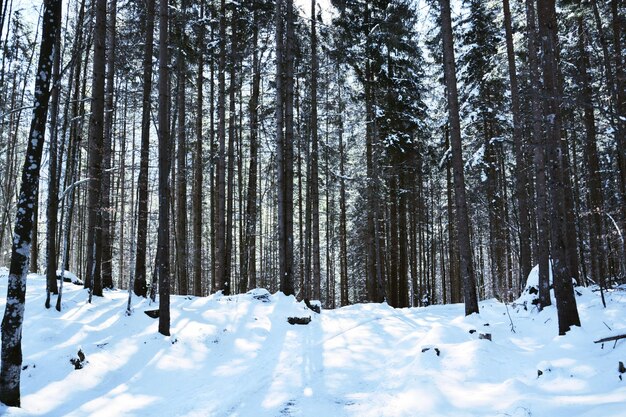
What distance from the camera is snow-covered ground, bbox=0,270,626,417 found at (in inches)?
213

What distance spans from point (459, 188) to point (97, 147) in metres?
10.2

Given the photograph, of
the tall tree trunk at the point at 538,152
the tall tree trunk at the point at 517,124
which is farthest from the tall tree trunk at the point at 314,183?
the tall tree trunk at the point at 538,152

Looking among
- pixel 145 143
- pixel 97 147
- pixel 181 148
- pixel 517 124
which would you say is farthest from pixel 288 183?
pixel 517 124

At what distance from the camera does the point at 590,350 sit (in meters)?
6.61

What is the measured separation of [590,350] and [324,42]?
53.9ft

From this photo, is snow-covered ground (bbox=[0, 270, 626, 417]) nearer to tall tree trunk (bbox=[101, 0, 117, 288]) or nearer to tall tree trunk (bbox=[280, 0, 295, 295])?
tall tree trunk (bbox=[101, 0, 117, 288])

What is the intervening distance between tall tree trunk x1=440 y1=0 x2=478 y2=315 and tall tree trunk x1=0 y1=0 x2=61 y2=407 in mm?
9872

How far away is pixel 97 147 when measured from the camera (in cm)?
1103

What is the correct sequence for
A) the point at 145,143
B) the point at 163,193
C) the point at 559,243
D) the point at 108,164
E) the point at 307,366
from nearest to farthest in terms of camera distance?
1. the point at 307,366
2. the point at 559,243
3. the point at 163,193
4. the point at 145,143
5. the point at 108,164

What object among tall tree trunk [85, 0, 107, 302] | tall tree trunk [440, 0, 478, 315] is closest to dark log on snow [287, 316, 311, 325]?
tall tree trunk [440, 0, 478, 315]

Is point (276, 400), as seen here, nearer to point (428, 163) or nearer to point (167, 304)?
point (167, 304)

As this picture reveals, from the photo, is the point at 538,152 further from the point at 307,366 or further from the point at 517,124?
the point at 307,366

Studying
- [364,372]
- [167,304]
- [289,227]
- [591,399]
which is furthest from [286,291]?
[591,399]

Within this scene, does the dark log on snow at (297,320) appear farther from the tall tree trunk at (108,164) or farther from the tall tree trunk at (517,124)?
the tall tree trunk at (517,124)
